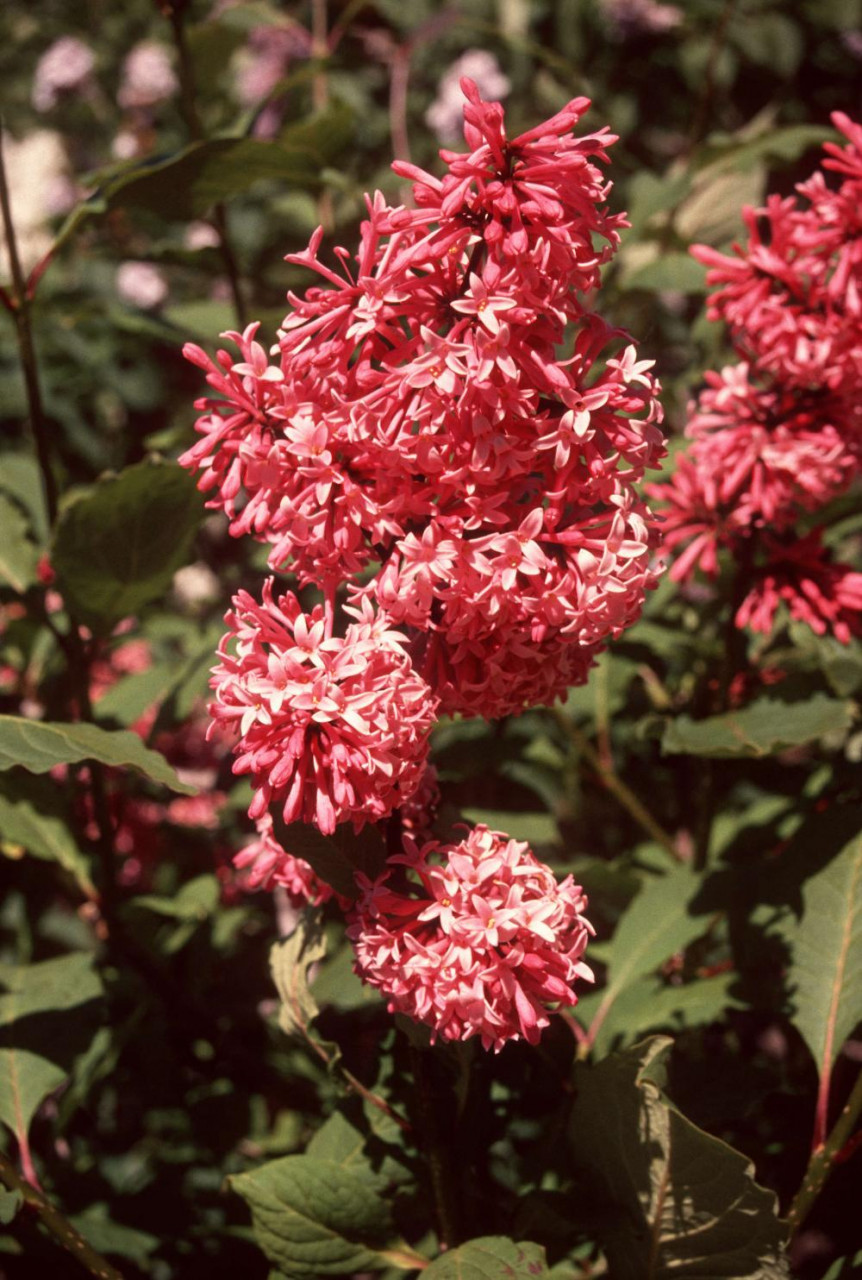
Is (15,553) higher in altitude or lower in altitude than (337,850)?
lower

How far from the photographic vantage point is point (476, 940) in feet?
2.58

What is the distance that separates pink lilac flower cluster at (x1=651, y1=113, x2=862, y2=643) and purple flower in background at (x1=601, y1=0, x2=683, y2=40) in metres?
2.05

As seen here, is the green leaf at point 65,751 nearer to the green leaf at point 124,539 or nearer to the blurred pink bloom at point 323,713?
the blurred pink bloom at point 323,713

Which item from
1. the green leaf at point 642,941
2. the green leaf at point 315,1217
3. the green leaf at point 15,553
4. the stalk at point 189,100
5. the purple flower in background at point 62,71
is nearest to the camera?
the green leaf at point 315,1217

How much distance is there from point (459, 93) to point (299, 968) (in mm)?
2483

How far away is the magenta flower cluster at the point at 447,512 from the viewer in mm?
768

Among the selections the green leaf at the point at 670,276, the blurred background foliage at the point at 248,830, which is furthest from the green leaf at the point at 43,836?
the green leaf at the point at 670,276

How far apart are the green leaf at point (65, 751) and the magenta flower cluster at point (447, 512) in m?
0.15

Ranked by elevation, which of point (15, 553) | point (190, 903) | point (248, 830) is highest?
point (15, 553)

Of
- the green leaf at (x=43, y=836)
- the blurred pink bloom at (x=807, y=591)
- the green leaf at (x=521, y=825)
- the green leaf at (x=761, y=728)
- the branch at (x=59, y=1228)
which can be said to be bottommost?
the green leaf at (x=43, y=836)

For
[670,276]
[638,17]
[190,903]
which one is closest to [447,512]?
[190,903]

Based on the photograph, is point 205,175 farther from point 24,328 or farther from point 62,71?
point 62,71

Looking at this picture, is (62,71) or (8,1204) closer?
(8,1204)

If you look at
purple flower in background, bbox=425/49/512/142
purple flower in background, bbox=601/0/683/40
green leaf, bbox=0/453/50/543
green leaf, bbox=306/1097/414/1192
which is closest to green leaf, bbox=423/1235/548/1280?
green leaf, bbox=306/1097/414/1192
